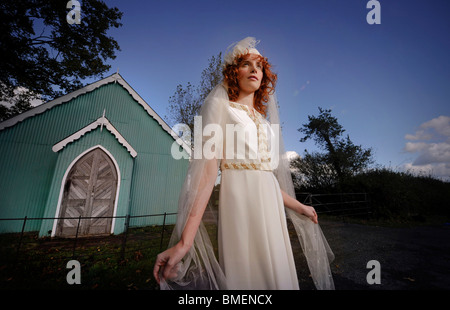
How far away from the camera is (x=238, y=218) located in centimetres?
112

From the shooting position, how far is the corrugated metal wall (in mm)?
7645

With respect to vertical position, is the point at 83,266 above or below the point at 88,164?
below

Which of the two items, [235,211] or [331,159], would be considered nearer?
[235,211]

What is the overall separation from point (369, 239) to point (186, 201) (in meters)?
8.86

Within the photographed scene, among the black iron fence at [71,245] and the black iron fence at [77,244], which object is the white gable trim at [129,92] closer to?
the black iron fence at [77,244]

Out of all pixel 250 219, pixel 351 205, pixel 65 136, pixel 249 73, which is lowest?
pixel 250 219

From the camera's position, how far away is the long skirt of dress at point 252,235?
1.05m

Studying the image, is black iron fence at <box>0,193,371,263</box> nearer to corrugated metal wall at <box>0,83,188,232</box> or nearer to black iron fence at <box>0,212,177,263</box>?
black iron fence at <box>0,212,177,263</box>

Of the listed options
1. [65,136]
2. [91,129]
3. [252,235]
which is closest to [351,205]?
[252,235]

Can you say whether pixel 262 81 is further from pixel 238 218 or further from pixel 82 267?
pixel 82 267

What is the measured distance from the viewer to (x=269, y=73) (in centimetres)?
175

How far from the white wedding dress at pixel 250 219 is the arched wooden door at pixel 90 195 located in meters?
7.22

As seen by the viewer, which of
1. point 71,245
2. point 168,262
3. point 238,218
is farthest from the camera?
point 71,245

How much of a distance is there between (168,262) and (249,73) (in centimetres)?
147
